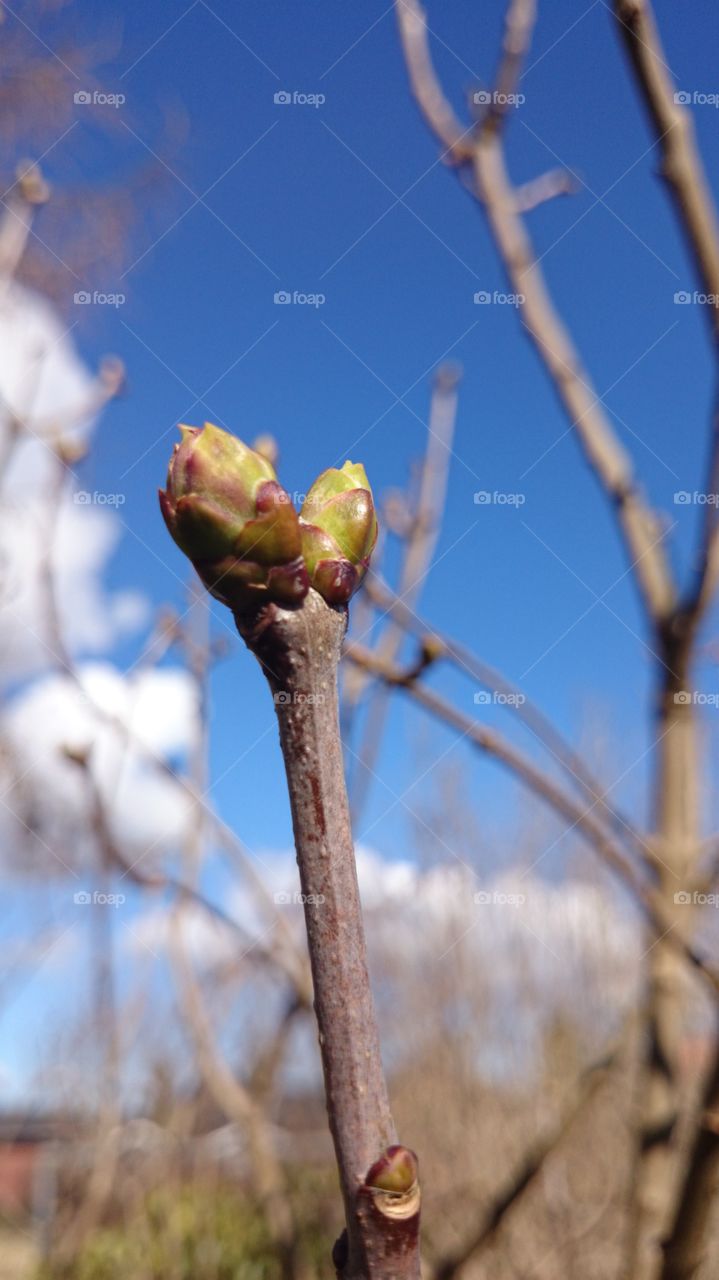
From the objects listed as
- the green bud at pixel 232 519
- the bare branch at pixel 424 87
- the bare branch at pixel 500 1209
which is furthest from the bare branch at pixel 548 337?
the green bud at pixel 232 519

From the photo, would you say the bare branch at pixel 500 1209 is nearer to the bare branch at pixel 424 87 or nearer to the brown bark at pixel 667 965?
the brown bark at pixel 667 965

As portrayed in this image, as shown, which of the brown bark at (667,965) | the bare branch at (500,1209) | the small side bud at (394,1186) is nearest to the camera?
the small side bud at (394,1186)

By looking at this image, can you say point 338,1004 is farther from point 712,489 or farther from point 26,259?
point 26,259

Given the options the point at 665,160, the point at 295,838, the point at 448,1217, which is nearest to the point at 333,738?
the point at 295,838

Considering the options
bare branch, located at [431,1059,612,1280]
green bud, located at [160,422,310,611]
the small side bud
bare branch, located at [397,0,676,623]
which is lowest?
bare branch, located at [431,1059,612,1280]

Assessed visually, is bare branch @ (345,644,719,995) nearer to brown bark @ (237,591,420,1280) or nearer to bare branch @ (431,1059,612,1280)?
bare branch @ (431,1059,612,1280)

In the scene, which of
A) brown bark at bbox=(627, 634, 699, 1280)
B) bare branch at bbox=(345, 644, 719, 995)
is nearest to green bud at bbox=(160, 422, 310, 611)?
bare branch at bbox=(345, 644, 719, 995)

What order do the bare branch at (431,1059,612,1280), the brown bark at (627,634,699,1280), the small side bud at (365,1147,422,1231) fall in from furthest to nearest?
the brown bark at (627,634,699,1280)
the bare branch at (431,1059,612,1280)
the small side bud at (365,1147,422,1231)

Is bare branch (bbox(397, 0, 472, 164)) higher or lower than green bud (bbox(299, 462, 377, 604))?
higher
